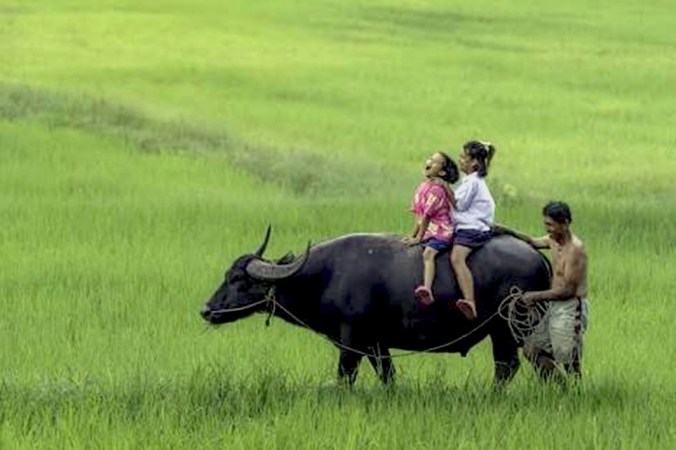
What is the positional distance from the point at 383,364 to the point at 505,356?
0.63 m

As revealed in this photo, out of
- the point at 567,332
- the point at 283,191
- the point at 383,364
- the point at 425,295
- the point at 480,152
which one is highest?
the point at 480,152

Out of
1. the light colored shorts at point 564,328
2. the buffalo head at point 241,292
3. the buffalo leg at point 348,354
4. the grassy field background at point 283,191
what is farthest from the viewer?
the buffalo head at point 241,292

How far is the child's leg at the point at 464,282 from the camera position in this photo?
25.1ft

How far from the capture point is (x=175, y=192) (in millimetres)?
17016

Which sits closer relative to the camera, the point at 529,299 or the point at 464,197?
the point at 529,299

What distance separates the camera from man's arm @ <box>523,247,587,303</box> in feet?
24.7

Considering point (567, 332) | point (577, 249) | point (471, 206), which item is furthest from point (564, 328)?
point (471, 206)

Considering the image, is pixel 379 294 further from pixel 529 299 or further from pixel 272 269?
pixel 529 299

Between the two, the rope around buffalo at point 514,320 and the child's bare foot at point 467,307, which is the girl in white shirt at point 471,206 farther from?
the rope around buffalo at point 514,320

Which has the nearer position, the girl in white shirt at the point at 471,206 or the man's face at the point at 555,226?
the man's face at the point at 555,226

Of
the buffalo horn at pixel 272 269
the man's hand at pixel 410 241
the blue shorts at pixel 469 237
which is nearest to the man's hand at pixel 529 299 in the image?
the blue shorts at pixel 469 237

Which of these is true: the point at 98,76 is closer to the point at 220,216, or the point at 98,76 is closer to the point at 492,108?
the point at 492,108

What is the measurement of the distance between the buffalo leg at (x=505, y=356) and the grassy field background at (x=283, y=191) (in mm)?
113

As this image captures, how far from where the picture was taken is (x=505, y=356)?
7.99m
